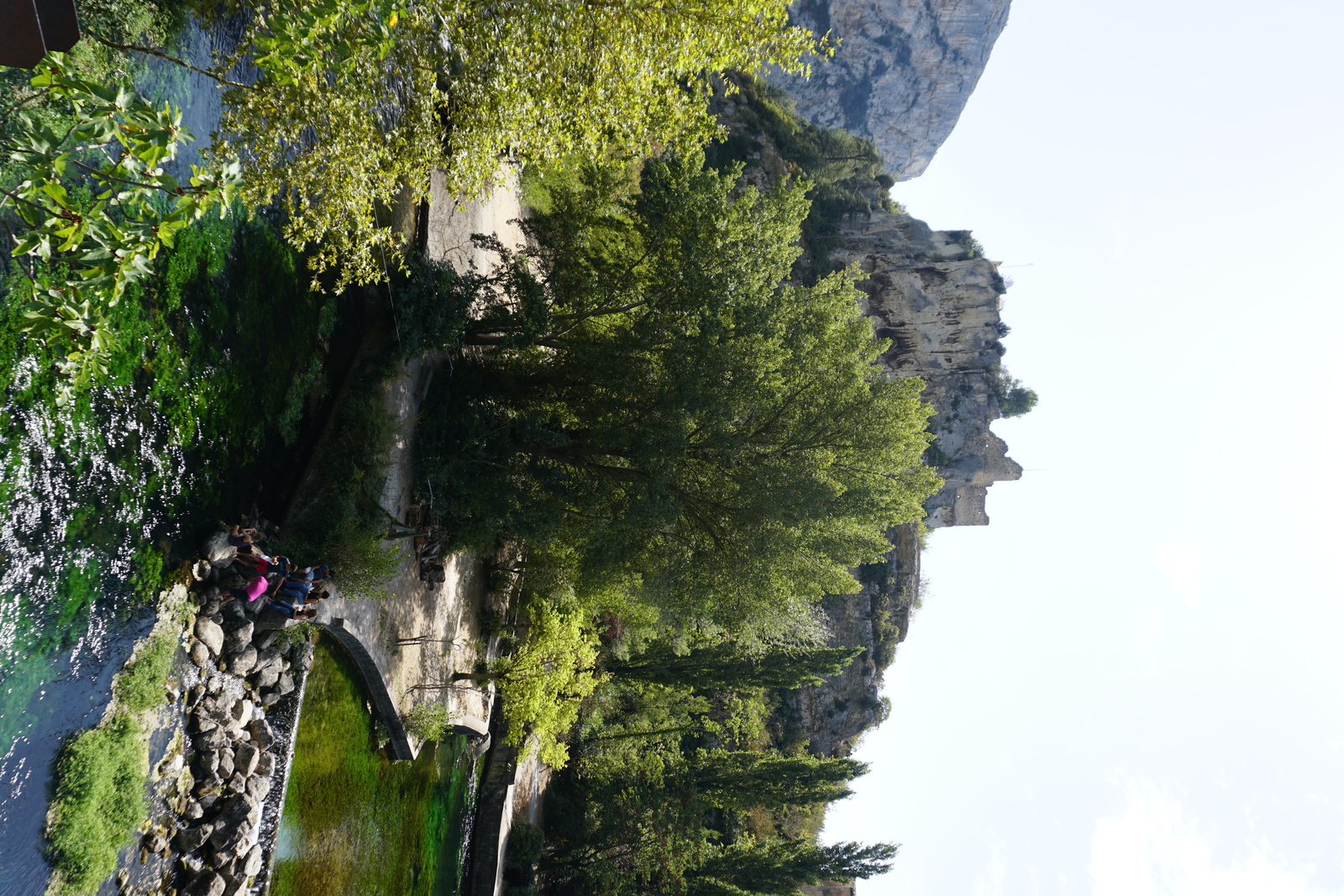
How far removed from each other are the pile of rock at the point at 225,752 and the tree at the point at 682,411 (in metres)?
4.96

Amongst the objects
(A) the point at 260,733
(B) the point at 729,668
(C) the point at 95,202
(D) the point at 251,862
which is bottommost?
(D) the point at 251,862

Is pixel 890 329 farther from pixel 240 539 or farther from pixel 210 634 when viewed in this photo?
pixel 210 634

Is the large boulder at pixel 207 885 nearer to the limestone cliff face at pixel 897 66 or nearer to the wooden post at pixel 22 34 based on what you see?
the wooden post at pixel 22 34

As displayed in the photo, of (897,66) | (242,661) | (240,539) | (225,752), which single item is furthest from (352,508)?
(897,66)

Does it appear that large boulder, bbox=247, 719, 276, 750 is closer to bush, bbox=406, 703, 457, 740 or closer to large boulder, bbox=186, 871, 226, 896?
large boulder, bbox=186, 871, 226, 896

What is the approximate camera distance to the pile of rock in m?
10.3

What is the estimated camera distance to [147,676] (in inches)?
374

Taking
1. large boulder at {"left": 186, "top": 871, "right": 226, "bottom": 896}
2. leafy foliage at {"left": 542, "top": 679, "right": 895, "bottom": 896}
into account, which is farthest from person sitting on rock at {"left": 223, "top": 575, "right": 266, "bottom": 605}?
leafy foliage at {"left": 542, "top": 679, "right": 895, "bottom": 896}

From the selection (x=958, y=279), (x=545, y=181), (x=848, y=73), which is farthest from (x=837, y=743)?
(x=848, y=73)

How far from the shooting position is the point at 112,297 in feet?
18.8

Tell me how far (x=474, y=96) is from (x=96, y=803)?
1014 centimetres

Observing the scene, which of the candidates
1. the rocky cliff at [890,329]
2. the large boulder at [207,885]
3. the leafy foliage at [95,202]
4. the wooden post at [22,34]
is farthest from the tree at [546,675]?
the rocky cliff at [890,329]

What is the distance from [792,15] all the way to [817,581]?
5425 cm

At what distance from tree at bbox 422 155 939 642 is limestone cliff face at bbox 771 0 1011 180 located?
2206 inches
